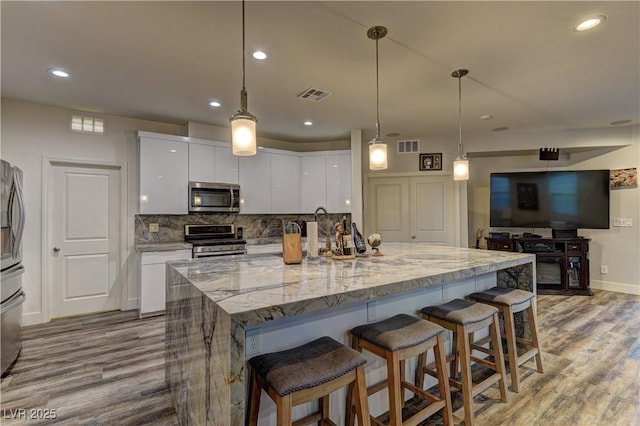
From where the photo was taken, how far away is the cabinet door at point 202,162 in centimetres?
430

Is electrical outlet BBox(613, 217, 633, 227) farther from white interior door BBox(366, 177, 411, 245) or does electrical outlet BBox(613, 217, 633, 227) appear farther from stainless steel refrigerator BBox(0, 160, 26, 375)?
stainless steel refrigerator BBox(0, 160, 26, 375)

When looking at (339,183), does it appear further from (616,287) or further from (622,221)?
(616,287)

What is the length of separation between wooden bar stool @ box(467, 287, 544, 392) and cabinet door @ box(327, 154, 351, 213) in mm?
2864

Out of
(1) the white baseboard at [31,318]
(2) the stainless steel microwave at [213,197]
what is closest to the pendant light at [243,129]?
(2) the stainless steel microwave at [213,197]

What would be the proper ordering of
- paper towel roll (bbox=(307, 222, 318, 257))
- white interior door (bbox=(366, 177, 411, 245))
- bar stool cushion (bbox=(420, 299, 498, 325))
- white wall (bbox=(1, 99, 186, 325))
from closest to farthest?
bar stool cushion (bbox=(420, 299, 498, 325)) < paper towel roll (bbox=(307, 222, 318, 257)) < white wall (bbox=(1, 99, 186, 325)) < white interior door (bbox=(366, 177, 411, 245))

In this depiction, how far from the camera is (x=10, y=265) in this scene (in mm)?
2594

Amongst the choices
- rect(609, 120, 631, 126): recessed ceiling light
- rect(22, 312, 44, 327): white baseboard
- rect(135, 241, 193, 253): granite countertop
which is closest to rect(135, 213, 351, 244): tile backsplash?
rect(135, 241, 193, 253): granite countertop

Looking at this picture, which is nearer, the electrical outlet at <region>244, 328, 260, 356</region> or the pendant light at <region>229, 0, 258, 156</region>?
the electrical outlet at <region>244, 328, 260, 356</region>

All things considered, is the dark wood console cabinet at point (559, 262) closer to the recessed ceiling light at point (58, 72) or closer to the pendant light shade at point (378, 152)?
the pendant light shade at point (378, 152)

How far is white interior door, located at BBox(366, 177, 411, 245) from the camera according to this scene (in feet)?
18.5

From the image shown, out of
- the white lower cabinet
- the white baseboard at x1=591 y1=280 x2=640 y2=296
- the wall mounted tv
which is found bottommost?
the white baseboard at x1=591 y1=280 x2=640 y2=296

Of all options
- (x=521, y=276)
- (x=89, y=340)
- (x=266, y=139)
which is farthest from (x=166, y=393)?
(x=266, y=139)

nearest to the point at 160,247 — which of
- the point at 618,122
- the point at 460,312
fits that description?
the point at 460,312

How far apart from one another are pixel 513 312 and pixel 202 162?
4.04 m
